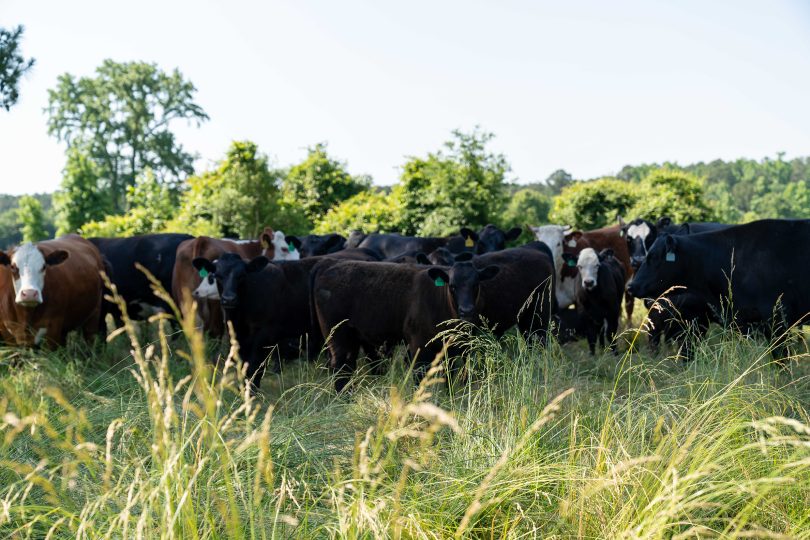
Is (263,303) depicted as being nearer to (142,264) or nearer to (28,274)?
(28,274)

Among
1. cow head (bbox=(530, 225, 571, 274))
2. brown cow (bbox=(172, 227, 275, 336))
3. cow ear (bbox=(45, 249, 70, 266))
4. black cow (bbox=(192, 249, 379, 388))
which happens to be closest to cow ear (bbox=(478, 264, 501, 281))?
black cow (bbox=(192, 249, 379, 388))

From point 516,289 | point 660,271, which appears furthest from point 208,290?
point 660,271

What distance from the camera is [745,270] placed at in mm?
7824

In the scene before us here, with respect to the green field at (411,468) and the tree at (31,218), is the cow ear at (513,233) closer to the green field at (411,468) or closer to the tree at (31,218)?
the green field at (411,468)

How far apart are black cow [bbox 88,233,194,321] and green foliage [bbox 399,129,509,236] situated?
10224 millimetres

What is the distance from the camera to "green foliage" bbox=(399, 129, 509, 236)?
69.7 ft

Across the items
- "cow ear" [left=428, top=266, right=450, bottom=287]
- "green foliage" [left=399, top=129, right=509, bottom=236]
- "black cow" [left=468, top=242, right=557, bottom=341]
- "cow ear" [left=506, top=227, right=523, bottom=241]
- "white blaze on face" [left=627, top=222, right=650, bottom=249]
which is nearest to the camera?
"cow ear" [left=428, top=266, right=450, bottom=287]

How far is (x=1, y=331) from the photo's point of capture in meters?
8.61

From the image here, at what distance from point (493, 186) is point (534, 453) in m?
18.7

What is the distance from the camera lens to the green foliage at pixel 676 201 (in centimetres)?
2402

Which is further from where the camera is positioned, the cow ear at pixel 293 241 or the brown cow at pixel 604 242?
the brown cow at pixel 604 242

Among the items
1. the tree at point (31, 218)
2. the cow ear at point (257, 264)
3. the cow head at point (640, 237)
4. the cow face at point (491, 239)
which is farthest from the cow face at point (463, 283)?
the tree at point (31, 218)

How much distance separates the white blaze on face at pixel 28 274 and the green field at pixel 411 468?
9.53 ft

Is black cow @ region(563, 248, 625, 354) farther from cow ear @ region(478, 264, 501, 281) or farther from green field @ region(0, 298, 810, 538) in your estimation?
green field @ region(0, 298, 810, 538)
